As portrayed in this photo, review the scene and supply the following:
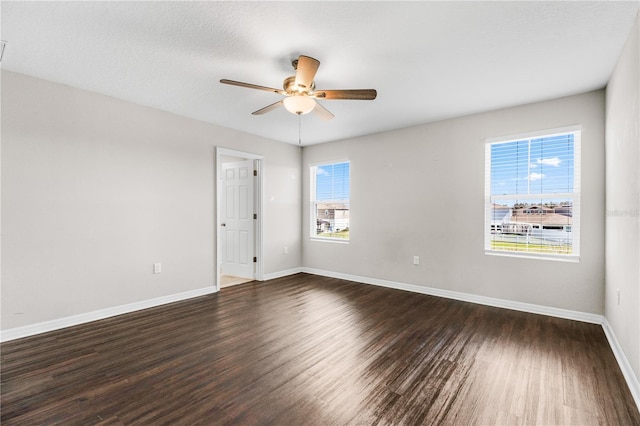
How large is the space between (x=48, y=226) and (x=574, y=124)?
18.8ft

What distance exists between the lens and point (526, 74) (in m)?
2.84

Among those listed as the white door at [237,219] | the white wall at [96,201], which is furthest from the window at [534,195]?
the white wall at [96,201]

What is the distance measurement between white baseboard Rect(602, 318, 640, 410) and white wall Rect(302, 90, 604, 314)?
493 millimetres

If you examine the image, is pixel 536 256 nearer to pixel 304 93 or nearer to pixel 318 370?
pixel 318 370

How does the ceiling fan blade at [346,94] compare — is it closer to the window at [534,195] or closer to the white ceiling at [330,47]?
the white ceiling at [330,47]

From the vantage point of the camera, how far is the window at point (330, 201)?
217 inches

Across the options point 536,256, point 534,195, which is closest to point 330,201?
point 534,195

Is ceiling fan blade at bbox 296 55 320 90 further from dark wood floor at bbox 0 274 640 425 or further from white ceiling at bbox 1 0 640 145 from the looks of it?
dark wood floor at bbox 0 274 640 425

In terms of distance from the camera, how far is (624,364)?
226 centimetres

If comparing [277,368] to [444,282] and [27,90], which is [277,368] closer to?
[444,282]

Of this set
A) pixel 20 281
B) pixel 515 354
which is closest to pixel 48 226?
pixel 20 281

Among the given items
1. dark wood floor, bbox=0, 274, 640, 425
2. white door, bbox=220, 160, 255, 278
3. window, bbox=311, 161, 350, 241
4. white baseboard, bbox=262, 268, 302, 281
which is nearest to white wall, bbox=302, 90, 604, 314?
window, bbox=311, 161, 350, 241

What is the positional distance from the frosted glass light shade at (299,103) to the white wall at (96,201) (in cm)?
227

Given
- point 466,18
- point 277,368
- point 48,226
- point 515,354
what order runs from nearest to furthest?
point 466,18, point 277,368, point 515,354, point 48,226
